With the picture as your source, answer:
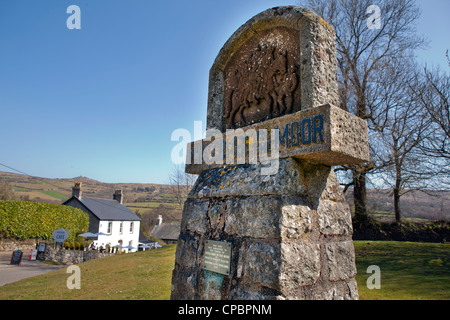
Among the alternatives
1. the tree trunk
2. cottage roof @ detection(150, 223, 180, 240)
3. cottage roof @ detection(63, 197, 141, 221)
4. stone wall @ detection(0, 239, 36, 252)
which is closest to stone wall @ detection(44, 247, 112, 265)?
stone wall @ detection(0, 239, 36, 252)

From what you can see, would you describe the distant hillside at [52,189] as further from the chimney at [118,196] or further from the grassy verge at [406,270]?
the grassy verge at [406,270]

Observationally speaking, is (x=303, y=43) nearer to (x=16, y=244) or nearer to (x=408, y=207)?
(x=408, y=207)

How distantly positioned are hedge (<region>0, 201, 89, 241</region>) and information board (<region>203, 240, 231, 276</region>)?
2666cm

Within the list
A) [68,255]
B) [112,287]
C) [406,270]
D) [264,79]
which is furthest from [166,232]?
[264,79]

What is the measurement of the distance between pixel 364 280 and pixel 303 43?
21.0ft

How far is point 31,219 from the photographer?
24125 mm

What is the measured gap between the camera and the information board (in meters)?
2.42

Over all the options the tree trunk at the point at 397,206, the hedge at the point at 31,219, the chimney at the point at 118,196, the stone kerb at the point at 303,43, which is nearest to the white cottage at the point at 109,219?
the chimney at the point at 118,196

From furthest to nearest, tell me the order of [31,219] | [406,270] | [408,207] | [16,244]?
1. [31,219]
2. [16,244]
3. [408,207]
4. [406,270]

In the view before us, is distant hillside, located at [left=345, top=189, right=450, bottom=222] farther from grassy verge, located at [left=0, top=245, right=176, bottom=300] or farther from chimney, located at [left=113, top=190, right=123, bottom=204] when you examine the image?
chimney, located at [left=113, top=190, right=123, bottom=204]

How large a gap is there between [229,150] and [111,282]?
818 centimetres

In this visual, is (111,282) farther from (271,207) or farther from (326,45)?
(326,45)
